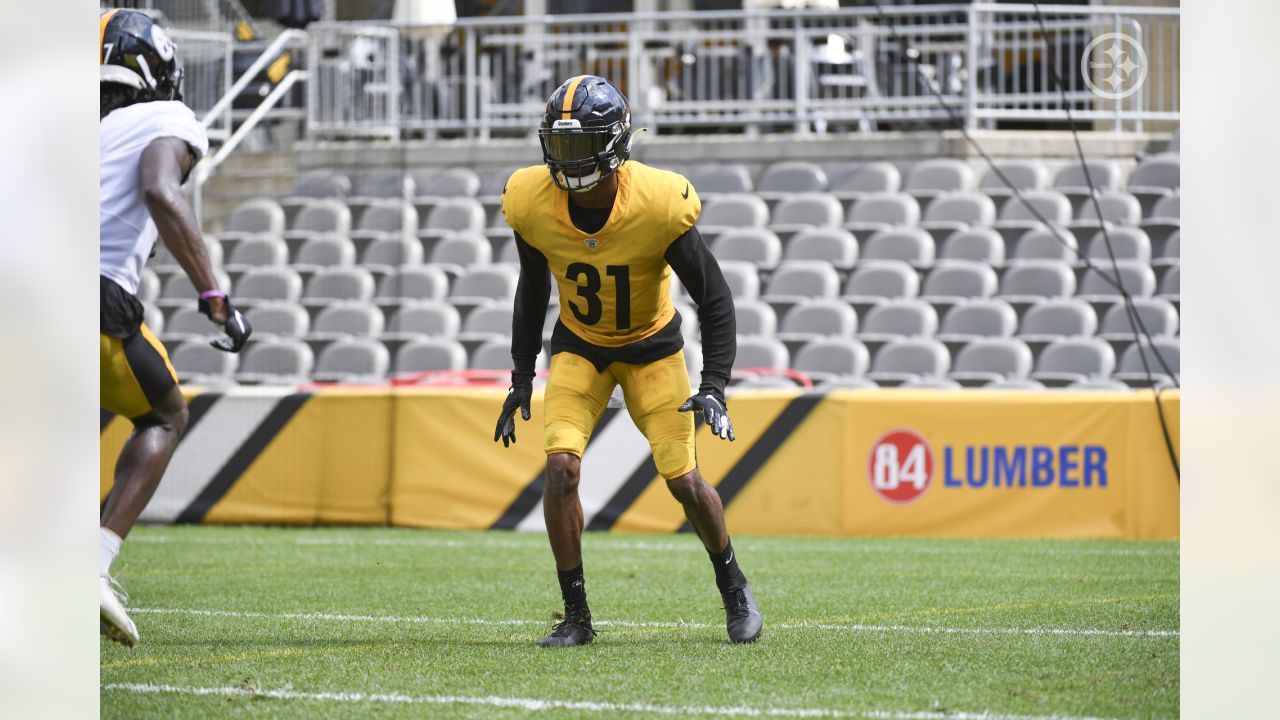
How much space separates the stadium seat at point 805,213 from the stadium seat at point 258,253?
15.9ft

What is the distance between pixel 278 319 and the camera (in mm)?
14617

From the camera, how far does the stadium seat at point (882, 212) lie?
1573cm

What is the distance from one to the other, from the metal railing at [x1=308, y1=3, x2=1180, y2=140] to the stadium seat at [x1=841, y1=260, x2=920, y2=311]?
2229mm

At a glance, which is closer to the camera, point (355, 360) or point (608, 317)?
point (608, 317)

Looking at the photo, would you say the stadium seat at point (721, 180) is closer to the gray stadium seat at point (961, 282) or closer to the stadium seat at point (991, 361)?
the gray stadium seat at point (961, 282)

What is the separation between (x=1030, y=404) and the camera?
1047 cm

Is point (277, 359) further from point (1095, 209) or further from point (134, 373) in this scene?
point (134, 373)

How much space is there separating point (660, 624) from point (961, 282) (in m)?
9.12

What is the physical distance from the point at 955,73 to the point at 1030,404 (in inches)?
280

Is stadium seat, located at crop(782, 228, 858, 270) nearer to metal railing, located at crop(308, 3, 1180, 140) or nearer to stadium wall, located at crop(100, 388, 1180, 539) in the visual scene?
metal railing, located at crop(308, 3, 1180, 140)

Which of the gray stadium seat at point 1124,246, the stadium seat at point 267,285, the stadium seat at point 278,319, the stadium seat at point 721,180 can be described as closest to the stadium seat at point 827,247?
the stadium seat at point 721,180

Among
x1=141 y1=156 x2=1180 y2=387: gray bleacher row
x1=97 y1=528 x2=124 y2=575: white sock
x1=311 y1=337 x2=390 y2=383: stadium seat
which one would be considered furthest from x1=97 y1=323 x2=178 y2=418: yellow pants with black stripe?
x1=311 y1=337 x2=390 y2=383: stadium seat

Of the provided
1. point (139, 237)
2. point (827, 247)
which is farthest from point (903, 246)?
point (139, 237)
